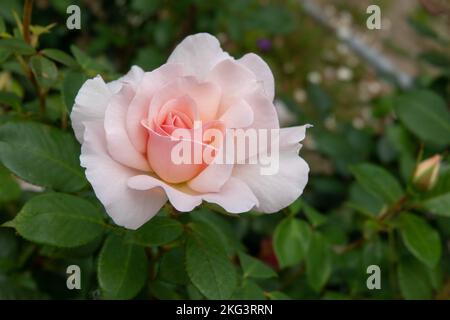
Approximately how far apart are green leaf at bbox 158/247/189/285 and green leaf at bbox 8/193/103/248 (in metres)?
0.09

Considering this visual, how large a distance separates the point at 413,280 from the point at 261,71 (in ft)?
1.53

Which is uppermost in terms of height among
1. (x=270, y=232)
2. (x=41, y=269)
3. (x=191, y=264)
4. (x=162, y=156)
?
(x=162, y=156)

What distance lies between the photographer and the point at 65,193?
61cm

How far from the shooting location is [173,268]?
0.64 meters

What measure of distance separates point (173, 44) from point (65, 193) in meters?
1.00

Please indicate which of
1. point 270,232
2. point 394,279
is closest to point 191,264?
point 394,279

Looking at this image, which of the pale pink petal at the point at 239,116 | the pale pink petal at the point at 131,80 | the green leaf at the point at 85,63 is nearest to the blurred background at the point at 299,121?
the green leaf at the point at 85,63

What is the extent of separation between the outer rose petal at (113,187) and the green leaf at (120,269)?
0.11 meters

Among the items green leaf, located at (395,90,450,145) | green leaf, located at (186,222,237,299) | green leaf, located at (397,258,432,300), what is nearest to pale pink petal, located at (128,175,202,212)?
green leaf, located at (186,222,237,299)

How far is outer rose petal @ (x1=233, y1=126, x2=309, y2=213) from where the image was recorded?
53cm

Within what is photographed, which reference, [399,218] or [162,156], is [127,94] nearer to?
[162,156]

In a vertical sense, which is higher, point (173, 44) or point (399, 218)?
point (173, 44)

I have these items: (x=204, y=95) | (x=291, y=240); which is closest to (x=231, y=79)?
(x=204, y=95)

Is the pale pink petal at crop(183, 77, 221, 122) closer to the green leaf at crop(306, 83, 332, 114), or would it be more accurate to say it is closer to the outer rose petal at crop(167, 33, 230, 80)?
the outer rose petal at crop(167, 33, 230, 80)
